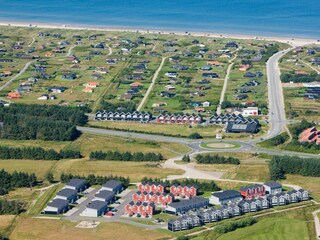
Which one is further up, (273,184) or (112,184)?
(273,184)

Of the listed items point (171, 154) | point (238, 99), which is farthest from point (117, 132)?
point (238, 99)

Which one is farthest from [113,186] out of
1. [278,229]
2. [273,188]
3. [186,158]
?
[278,229]

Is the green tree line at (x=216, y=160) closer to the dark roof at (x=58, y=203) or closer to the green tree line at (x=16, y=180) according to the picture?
the green tree line at (x=16, y=180)

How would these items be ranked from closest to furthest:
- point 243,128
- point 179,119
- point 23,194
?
point 23,194, point 243,128, point 179,119

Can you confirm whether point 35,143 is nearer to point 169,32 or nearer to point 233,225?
point 233,225

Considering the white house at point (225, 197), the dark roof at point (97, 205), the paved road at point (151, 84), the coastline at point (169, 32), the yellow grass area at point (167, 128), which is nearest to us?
the dark roof at point (97, 205)

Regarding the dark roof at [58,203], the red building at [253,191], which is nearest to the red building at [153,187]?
the red building at [253,191]

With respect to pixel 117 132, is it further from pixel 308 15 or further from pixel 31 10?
pixel 31 10
